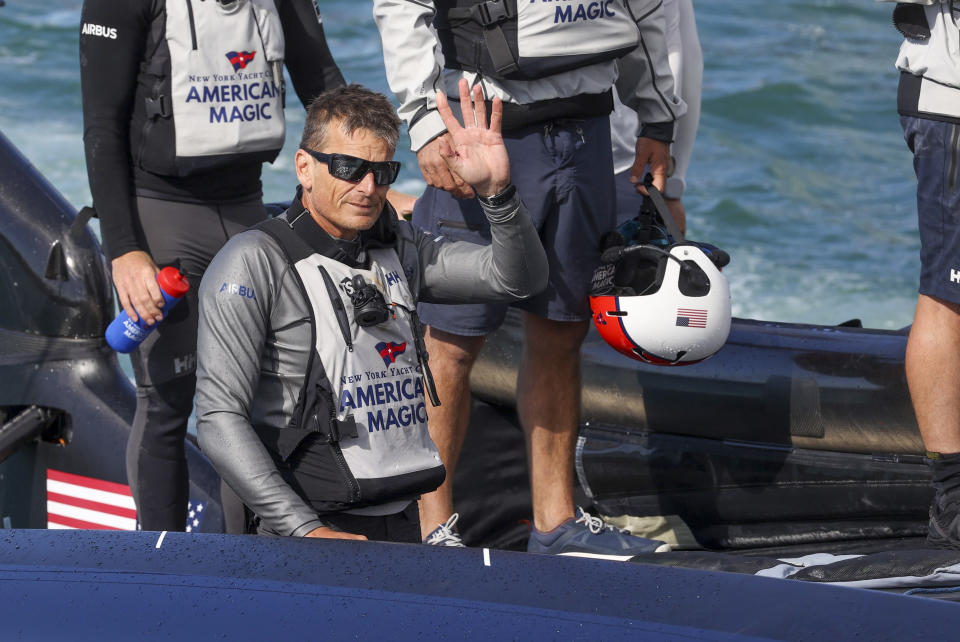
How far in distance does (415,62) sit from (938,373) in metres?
1.29

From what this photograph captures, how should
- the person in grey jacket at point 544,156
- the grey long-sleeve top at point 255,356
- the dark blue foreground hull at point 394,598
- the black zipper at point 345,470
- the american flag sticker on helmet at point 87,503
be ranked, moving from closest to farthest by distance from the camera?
the dark blue foreground hull at point 394,598 → the grey long-sleeve top at point 255,356 → the black zipper at point 345,470 → the person in grey jacket at point 544,156 → the american flag sticker on helmet at point 87,503

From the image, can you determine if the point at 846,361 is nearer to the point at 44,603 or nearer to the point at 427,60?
the point at 427,60

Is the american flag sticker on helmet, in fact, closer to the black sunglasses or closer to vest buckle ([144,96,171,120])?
vest buckle ([144,96,171,120])

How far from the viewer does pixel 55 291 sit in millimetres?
3512

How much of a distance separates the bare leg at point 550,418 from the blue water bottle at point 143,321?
2.73 ft

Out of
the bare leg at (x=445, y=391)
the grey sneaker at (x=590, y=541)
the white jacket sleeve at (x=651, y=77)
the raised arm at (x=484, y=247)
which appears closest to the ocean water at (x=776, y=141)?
the white jacket sleeve at (x=651, y=77)

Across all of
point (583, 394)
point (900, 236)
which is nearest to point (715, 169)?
point (900, 236)

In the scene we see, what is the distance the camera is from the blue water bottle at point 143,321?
282cm

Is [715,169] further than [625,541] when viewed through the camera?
Yes

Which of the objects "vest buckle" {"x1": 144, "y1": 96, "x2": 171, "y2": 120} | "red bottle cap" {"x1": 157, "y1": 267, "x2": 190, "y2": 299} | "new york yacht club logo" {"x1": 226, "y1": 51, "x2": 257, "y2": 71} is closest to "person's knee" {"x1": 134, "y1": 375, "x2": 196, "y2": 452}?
"red bottle cap" {"x1": 157, "y1": 267, "x2": 190, "y2": 299}

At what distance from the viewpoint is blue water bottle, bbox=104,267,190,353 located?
282 cm

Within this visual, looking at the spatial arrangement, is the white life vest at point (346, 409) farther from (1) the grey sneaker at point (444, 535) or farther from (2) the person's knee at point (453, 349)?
(2) the person's knee at point (453, 349)

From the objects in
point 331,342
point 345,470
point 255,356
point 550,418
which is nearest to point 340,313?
point 331,342

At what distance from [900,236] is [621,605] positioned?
8.72m
